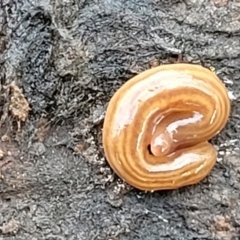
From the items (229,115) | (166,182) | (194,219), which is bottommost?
(194,219)

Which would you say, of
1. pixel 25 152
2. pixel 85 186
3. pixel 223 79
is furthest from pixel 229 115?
pixel 25 152

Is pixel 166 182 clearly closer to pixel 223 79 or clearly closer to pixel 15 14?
pixel 223 79

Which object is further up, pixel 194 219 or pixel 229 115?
pixel 229 115
